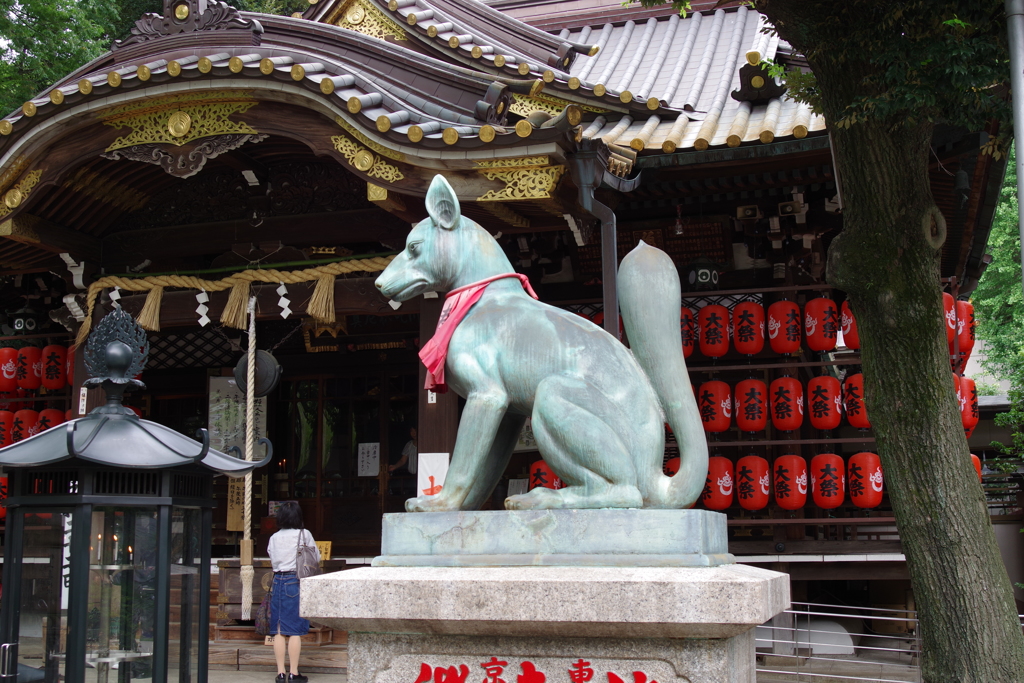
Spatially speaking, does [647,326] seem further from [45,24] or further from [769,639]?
[45,24]

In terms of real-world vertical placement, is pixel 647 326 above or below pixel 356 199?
below

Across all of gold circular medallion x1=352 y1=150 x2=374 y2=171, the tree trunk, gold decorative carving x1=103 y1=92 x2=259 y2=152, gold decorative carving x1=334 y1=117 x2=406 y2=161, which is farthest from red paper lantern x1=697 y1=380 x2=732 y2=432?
gold decorative carving x1=103 y1=92 x2=259 y2=152

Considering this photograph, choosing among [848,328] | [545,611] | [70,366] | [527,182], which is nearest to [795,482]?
[848,328]

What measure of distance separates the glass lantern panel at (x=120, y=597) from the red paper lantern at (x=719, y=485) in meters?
5.57

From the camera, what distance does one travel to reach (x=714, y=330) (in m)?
9.54

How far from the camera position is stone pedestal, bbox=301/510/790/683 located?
273 centimetres

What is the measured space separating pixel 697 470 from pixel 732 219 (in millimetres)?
7097

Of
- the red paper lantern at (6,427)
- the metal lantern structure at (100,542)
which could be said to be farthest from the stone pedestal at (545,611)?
the red paper lantern at (6,427)

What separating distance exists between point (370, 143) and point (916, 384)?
4.89 m

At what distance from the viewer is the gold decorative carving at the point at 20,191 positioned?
895cm

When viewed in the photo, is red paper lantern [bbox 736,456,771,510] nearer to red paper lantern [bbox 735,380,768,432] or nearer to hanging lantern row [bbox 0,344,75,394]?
red paper lantern [bbox 735,380,768,432]

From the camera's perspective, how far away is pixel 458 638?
305 centimetres

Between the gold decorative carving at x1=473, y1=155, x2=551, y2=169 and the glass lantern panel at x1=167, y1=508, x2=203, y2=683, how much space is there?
3.72 m

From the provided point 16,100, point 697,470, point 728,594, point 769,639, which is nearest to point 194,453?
point 697,470
